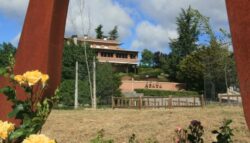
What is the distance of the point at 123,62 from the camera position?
201ft

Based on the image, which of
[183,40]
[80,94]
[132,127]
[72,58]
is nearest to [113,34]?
[183,40]

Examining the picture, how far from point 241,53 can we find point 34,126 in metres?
1.09

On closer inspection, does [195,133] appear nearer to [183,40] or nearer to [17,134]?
[17,134]

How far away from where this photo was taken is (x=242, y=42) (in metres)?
2.16

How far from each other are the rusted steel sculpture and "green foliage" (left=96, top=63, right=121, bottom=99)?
27434mm

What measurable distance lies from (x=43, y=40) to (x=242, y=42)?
1.76 m

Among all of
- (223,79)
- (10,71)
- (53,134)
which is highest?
(223,79)

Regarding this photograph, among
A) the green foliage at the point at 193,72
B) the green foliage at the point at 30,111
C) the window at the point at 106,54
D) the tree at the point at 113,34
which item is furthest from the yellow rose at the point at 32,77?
the tree at the point at 113,34

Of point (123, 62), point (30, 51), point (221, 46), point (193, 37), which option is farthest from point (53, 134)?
point (123, 62)

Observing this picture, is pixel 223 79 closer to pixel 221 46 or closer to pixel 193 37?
pixel 221 46

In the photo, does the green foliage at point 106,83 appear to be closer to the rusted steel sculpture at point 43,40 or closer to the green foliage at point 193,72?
the green foliage at point 193,72

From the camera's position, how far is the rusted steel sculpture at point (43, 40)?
3.44 metres

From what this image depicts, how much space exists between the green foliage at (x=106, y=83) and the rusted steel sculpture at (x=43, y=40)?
27434mm

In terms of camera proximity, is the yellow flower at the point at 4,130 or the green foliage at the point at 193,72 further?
the green foliage at the point at 193,72
